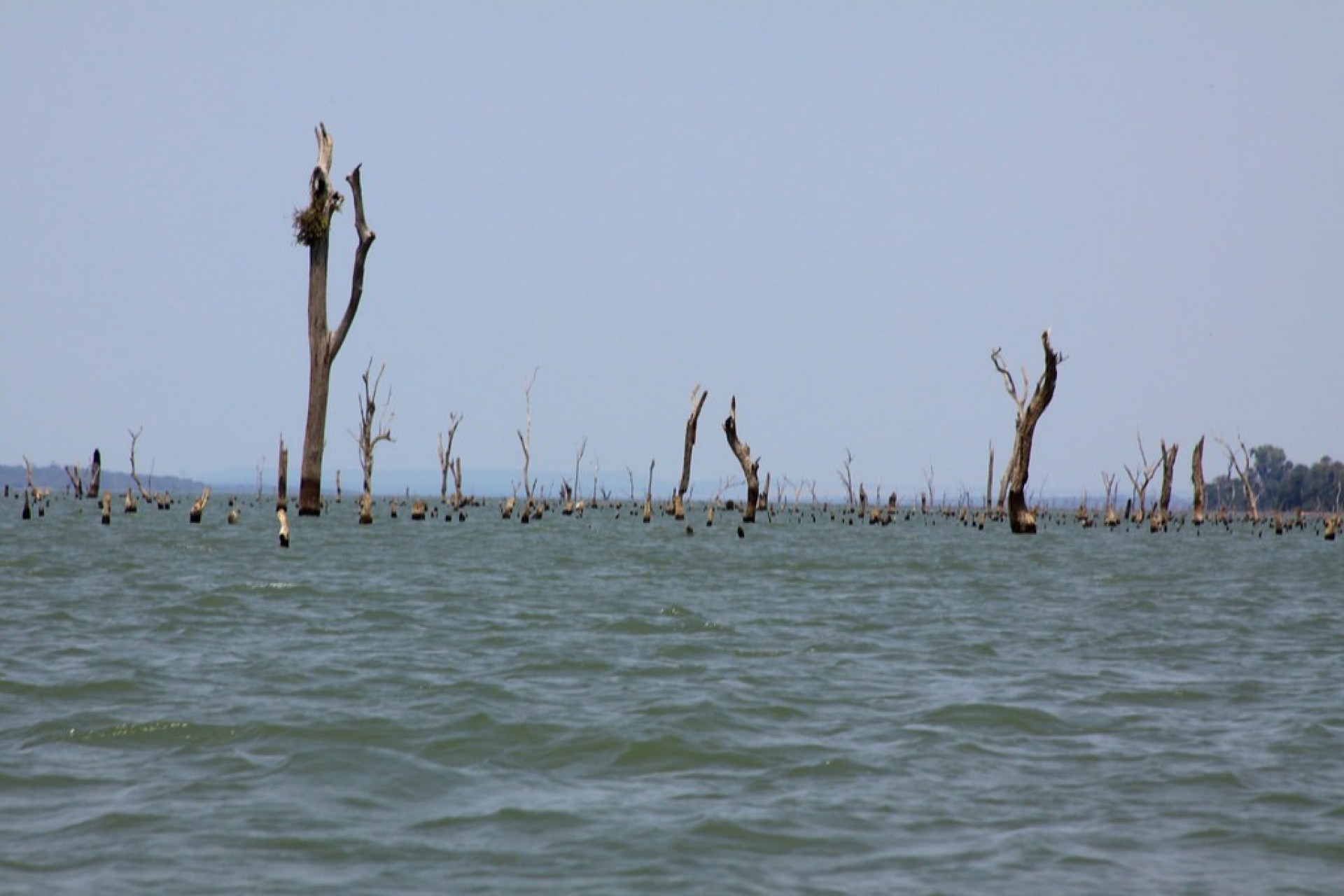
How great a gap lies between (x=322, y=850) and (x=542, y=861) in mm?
1054

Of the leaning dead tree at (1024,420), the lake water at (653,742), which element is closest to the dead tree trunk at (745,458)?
the leaning dead tree at (1024,420)

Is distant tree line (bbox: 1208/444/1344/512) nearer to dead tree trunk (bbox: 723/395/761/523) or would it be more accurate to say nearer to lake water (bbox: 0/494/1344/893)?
dead tree trunk (bbox: 723/395/761/523)

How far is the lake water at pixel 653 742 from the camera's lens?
6488mm

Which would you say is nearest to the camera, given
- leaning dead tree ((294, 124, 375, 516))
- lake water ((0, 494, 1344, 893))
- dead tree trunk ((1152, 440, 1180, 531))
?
lake water ((0, 494, 1344, 893))

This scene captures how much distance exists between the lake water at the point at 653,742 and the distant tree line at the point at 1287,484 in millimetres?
122634

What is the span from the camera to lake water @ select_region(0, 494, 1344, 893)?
Result: 6.49 meters

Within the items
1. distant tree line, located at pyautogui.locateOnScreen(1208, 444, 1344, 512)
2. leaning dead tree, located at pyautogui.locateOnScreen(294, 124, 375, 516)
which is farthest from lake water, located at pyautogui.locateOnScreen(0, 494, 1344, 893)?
distant tree line, located at pyautogui.locateOnScreen(1208, 444, 1344, 512)

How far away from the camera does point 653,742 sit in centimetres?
918

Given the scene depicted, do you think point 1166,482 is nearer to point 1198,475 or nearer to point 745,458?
point 1198,475

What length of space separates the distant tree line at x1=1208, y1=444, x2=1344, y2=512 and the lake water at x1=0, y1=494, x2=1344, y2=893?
402 feet

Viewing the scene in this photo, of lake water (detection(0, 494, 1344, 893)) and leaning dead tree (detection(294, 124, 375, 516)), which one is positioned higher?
leaning dead tree (detection(294, 124, 375, 516))

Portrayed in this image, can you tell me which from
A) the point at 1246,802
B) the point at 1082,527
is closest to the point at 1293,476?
the point at 1082,527

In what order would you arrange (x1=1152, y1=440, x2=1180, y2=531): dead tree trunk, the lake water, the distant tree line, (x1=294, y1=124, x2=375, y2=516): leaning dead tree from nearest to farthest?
the lake water
(x1=294, y1=124, x2=375, y2=516): leaning dead tree
(x1=1152, y1=440, x2=1180, y2=531): dead tree trunk
the distant tree line

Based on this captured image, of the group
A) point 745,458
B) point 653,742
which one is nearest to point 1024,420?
point 745,458
